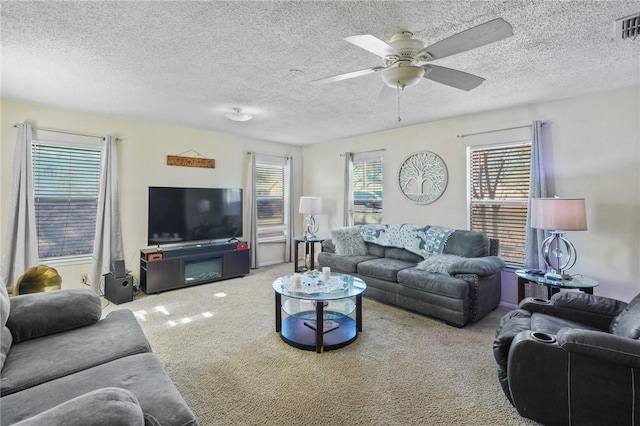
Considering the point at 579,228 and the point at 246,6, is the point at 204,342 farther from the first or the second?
the point at 579,228

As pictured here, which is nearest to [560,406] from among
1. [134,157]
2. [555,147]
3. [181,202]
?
[555,147]

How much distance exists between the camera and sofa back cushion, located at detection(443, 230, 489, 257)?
3715 mm

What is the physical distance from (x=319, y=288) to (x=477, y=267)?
1.72 m

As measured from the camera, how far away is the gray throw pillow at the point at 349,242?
4.66 meters

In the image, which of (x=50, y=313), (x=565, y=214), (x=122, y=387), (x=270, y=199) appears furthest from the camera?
(x=270, y=199)

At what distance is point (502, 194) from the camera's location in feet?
13.0

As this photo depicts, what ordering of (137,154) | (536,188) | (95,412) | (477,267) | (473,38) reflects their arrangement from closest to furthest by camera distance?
(95,412) → (473,38) → (477,267) → (536,188) → (137,154)

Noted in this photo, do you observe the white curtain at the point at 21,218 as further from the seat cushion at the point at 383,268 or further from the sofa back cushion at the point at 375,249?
the sofa back cushion at the point at 375,249

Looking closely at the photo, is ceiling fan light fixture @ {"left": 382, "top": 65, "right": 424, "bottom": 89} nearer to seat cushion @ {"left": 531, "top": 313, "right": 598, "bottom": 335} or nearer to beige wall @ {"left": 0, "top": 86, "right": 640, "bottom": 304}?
seat cushion @ {"left": 531, "top": 313, "right": 598, "bottom": 335}

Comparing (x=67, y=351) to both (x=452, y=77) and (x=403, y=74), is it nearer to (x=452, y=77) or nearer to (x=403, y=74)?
(x=403, y=74)

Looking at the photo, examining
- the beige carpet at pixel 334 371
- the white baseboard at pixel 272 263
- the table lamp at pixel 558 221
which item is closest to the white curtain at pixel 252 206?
the white baseboard at pixel 272 263

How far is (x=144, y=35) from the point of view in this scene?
210cm

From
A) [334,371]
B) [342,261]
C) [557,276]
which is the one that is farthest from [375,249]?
[334,371]

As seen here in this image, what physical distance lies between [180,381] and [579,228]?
368 centimetres
